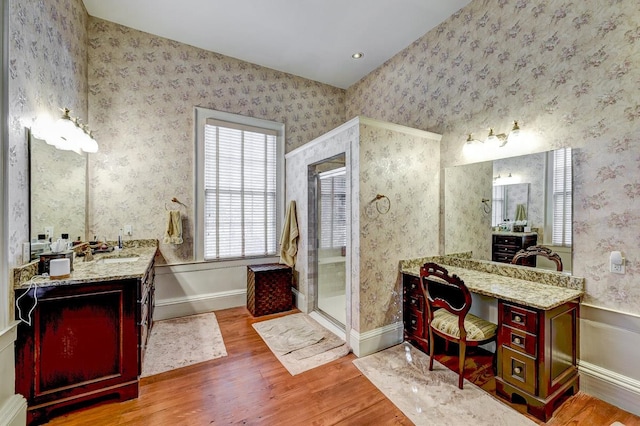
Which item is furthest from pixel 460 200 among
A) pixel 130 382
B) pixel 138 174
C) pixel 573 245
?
pixel 138 174

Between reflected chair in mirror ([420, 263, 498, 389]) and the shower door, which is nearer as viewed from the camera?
reflected chair in mirror ([420, 263, 498, 389])

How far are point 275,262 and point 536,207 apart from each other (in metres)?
3.22

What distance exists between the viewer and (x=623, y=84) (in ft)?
6.20

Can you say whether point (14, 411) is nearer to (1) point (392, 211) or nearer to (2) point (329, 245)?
(2) point (329, 245)

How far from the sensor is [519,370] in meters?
1.91

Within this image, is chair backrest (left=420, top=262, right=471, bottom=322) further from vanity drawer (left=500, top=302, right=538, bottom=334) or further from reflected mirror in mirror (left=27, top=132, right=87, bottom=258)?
reflected mirror in mirror (left=27, top=132, right=87, bottom=258)

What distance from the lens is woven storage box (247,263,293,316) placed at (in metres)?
3.52

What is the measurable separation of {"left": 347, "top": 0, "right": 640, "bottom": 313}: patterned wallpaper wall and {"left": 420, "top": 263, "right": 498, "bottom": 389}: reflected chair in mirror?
865 mm

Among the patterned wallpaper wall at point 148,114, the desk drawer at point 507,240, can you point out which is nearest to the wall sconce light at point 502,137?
the desk drawer at point 507,240

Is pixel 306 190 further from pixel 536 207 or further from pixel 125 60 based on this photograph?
pixel 125 60

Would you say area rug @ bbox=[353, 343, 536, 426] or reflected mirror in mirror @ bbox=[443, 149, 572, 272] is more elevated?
reflected mirror in mirror @ bbox=[443, 149, 572, 272]

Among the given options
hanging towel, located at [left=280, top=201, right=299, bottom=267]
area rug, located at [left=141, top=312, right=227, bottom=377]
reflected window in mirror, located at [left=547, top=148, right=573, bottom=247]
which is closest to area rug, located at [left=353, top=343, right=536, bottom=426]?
reflected window in mirror, located at [left=547, top=148, right=573, bottom=247]

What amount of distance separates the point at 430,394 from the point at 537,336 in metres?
0.87

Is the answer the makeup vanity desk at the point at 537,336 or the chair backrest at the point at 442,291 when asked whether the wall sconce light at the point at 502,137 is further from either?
the chair backrest at the point at 442,291
